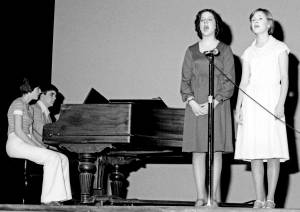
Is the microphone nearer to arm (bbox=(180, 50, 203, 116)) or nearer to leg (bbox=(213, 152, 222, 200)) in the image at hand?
arm (bbox=(180, 50, 203, 116))

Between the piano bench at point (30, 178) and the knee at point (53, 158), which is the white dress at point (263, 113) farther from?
the piano bench at point (30, 178)

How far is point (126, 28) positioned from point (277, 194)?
2648 millimetres

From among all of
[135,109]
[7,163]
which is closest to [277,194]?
[135,109]

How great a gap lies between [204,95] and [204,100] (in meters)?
0.04

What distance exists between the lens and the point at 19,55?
21.1 feet

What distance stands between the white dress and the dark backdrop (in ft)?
8.83

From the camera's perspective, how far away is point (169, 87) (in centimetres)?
689

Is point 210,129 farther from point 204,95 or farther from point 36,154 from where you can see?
point 36,154

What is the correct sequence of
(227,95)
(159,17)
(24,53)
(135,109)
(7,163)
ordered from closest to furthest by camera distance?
(227,95) < (135,109) < (7,163) < (24,53) < (159,17)

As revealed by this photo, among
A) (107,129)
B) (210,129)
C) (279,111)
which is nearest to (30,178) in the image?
(107,129)

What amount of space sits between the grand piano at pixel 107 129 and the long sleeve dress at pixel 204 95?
2.02ft

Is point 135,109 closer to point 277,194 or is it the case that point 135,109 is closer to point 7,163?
point 7,163

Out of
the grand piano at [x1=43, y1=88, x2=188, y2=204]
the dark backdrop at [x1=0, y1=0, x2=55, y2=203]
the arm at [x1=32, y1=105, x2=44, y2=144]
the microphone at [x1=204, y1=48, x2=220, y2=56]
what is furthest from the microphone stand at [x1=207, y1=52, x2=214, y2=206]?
the dark backdrop at [x1=0, y1=0, x2=55, y2=203]

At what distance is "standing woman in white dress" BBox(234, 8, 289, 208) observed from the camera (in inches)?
170
